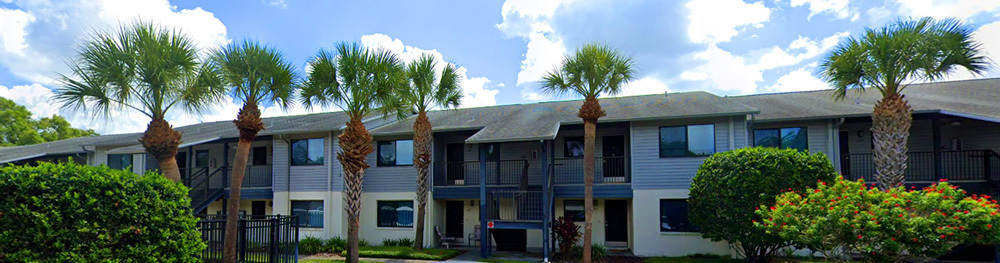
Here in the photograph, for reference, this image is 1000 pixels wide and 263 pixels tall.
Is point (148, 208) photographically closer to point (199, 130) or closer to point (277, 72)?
point (277, 72)

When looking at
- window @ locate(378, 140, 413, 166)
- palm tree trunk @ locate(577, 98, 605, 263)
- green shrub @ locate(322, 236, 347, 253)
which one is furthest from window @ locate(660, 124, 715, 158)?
green shrub @ locate(322, 236, 347, 253)

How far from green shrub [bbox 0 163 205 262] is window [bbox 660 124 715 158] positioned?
1232 cm

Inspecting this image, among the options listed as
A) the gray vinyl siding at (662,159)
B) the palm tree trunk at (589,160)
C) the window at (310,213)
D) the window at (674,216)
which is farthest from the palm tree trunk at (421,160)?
the window at (674,216)

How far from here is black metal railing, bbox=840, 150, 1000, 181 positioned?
48.0 ft

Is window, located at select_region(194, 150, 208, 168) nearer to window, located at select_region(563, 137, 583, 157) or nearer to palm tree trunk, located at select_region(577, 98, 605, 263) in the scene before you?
window, located at select_region(563, 137, 583, 157)

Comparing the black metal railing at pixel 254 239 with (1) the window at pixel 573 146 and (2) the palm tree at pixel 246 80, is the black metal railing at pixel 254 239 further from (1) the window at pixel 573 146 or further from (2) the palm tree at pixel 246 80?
(1) the window at pixel 573 146

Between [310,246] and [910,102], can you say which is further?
[310,246]

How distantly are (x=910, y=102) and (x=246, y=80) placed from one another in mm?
17875

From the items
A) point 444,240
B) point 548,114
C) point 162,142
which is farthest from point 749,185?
point 162,142

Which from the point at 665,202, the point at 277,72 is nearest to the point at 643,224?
the point at 665,202

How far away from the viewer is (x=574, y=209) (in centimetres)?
1850

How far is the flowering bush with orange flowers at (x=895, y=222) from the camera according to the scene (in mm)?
8844

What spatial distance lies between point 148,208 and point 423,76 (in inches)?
370

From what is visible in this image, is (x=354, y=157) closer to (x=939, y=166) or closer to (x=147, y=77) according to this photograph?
(x=147, y=77)
